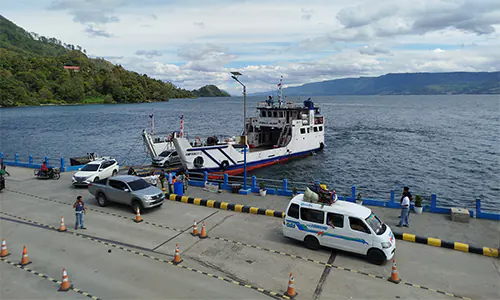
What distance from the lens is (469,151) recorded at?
159 ft

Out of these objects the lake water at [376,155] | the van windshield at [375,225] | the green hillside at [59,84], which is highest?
the green hillside at [59,84]

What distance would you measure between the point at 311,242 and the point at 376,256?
218cm

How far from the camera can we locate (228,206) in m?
17.1

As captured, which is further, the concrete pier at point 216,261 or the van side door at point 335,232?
the van side door at point 335,232

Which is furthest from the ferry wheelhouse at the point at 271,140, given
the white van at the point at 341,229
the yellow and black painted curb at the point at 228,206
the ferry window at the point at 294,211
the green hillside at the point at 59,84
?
the green hillside at the point at 59,84

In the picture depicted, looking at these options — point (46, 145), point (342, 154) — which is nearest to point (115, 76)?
point (46, 145)

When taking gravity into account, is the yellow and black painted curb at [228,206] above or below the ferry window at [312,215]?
below

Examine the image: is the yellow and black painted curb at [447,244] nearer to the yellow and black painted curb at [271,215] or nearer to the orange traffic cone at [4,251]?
the yellow and black painted curb at [271,215]

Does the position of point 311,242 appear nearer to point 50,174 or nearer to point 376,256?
point 376,256

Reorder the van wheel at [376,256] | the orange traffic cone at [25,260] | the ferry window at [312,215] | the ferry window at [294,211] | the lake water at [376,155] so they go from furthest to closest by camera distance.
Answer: the lake water at [376,155], the ferry window at [294,211], the ferry window at [312,215], the van wheel at [376,256], the orange traffic cone at [25,260]

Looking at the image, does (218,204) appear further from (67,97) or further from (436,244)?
(67,97)

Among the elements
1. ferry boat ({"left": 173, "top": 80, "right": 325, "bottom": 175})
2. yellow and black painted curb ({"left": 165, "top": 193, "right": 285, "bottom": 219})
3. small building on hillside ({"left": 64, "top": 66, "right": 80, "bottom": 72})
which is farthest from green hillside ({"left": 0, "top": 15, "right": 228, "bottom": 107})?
yellow and black painted curb ({"left": 165, "top": 193, "right": 285, "bottom": 219})

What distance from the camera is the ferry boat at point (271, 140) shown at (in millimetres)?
29281

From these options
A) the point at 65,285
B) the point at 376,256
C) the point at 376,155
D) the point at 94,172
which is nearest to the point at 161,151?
the point at 94,172
